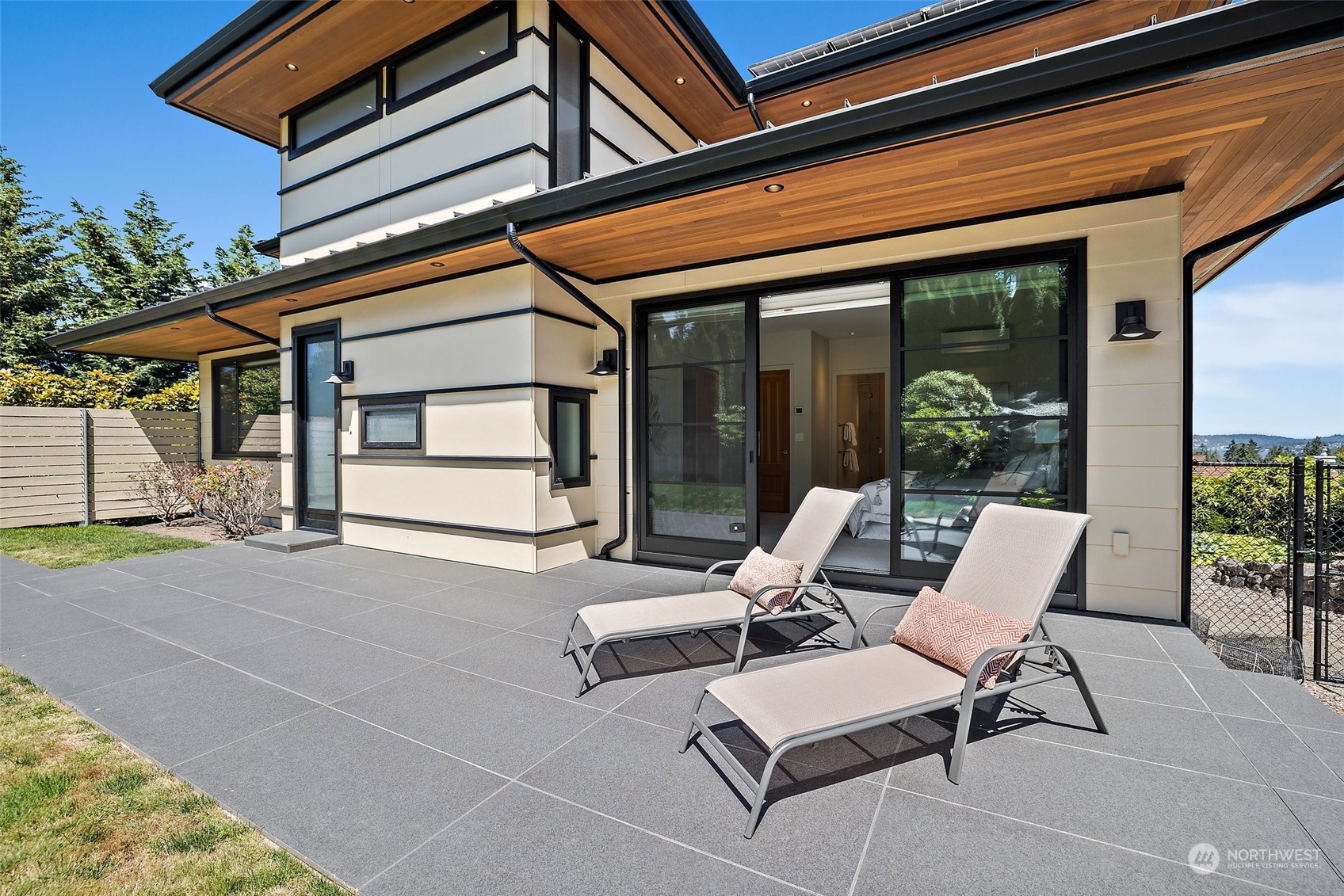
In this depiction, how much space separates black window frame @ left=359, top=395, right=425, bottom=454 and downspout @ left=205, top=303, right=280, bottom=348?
2.47m

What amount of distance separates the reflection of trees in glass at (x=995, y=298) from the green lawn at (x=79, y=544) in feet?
27.3

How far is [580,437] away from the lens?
19.5 feet

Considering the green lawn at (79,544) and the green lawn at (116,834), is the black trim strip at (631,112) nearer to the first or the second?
the green lawn at (116,834)

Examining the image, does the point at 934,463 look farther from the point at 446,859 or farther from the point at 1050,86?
the point at 446,859

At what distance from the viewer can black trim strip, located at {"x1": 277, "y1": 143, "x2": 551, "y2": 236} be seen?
5398 mm

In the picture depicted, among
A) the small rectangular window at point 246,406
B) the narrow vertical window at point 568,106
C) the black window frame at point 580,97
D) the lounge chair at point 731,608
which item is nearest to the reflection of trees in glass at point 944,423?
the lounge chair at point 731,608

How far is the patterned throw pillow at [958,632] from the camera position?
2.34 metres

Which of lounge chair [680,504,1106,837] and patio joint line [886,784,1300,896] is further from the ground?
lounge chair [680,504,1106,837]

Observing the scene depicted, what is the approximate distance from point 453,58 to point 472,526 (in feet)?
15.6

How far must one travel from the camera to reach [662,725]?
2.50m

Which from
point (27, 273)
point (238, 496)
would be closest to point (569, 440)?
point (238, 496)

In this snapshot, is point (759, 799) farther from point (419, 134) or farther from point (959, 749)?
point (419, 134)

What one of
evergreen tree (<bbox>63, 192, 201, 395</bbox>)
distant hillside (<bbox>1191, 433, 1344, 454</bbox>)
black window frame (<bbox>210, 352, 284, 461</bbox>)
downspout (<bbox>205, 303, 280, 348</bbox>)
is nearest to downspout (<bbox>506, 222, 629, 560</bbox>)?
downspout (<bbox>205, 303, 280, 348</bbox>)

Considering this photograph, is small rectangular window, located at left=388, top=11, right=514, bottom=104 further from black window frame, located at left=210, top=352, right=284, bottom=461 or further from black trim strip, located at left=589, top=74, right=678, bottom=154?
black window frame, located at left=210, top=352, right=284, bottom=461
